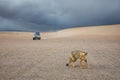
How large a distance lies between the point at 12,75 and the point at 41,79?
5.08ft

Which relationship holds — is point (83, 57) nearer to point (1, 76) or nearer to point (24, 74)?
point (24, 74)

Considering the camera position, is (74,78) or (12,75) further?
(12,75)

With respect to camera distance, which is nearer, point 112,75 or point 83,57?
point 112,75

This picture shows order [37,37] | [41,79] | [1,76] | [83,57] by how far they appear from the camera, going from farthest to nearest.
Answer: [37,37] < [83,57] < [1,76] < [41,79]

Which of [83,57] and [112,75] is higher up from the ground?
[83,57]

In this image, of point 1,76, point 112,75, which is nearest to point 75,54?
point 112,75

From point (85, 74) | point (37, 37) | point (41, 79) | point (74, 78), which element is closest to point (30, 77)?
point (41, 79)

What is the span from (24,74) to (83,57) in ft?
10.1

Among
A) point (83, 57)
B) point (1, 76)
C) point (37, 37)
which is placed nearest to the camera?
point (1, 76)

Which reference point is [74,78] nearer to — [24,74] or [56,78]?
[56,78]

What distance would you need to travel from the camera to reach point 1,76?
8.74 m

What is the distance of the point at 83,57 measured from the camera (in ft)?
33.9

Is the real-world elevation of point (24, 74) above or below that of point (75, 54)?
below

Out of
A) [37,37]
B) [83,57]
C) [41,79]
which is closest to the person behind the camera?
[41,79]
